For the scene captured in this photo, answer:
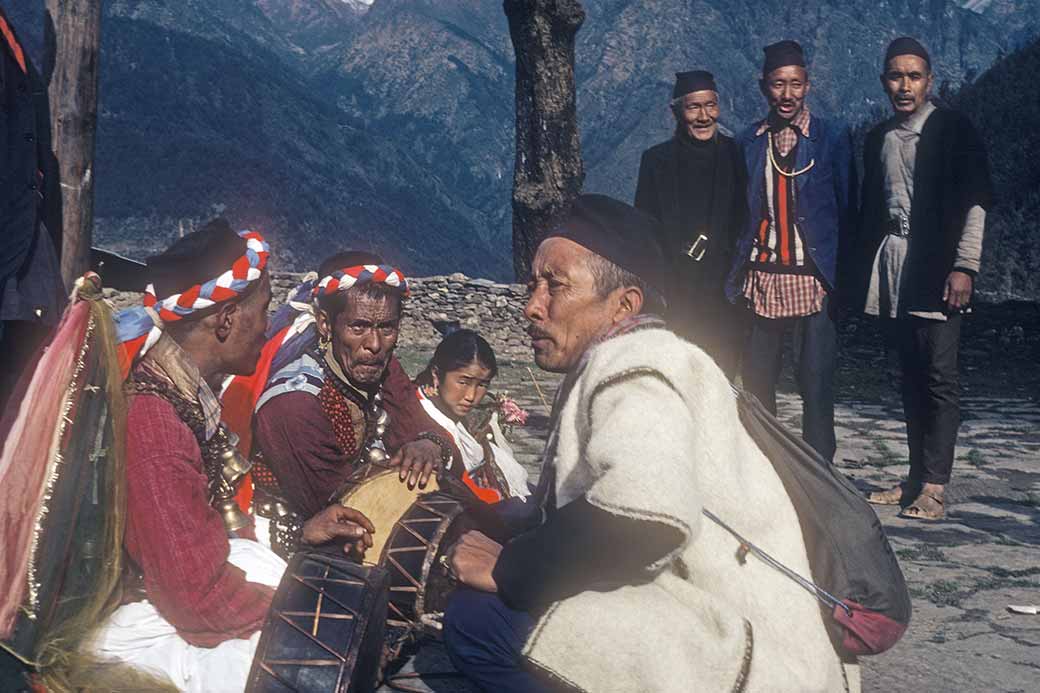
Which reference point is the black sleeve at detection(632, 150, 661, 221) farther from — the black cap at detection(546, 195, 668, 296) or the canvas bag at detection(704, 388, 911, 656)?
the canvas bag at detection(704, 388, 911, 656)

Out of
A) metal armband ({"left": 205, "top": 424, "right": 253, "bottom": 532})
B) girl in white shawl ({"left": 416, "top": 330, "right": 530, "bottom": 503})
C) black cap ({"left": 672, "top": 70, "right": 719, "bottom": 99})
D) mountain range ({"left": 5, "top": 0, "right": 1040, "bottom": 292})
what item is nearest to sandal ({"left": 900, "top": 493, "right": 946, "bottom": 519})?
girl in white shawl ({"left": 416, "top": 330, "right": 530, "bottom": 503})

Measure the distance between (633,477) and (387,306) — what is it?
2093 mm

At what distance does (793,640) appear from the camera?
2.66 m

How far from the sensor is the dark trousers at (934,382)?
18.8 ft

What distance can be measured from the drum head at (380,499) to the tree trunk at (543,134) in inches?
296

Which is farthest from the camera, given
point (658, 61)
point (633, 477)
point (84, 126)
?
point (658, 61)

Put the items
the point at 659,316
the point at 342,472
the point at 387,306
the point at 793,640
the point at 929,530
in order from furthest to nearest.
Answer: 1. the point at 929,530
2. the point at 387,306
3. the point at 342,472
4. the point at 659,316
5. the point at 793,640

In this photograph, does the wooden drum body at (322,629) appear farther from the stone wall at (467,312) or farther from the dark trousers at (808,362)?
the stone wall at (467,312)

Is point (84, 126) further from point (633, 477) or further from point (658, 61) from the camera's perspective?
point (658, 61)

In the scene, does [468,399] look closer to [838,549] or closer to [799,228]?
[799,228]

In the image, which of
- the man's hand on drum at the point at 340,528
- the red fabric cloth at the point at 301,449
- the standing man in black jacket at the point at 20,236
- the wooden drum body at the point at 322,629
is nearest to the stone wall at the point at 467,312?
the standing man in black jacket at the point at 20,236

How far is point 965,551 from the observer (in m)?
5.34

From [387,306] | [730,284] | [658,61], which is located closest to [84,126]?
[387,306]

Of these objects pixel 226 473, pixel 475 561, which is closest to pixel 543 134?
pixel 226 473
